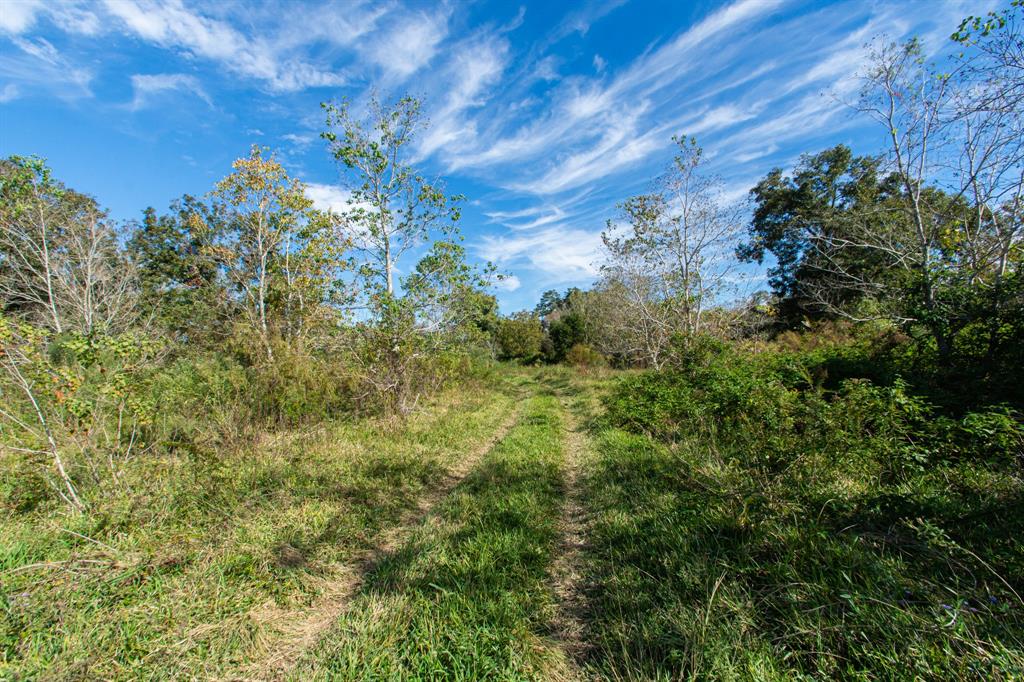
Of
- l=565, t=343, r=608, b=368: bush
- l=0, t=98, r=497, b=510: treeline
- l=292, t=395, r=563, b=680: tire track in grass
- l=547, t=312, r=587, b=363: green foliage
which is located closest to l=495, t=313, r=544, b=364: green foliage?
l=547, t=312, r=587, b=363: green foliage

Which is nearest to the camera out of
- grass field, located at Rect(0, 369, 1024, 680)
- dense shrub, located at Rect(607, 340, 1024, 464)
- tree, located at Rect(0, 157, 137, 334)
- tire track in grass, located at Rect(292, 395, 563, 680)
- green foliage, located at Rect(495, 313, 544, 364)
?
grass field, located at Rect(0, 369, 1024, 680)

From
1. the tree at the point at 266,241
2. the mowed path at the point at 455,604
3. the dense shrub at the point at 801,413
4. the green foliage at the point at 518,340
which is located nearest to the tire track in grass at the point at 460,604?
the mowed path at the point at 455,604

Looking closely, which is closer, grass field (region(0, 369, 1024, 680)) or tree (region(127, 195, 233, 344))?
grass field (region(0, 369, 1024, 680))

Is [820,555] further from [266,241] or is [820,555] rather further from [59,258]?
[59,258]

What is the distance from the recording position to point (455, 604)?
265 cm

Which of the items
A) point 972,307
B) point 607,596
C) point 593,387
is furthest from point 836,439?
point 593,387

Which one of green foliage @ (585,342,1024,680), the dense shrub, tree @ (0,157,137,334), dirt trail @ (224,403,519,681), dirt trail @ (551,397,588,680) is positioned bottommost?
dirt trail @ (551,397,588,680)

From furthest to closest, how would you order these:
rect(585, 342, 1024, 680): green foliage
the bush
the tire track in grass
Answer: the bush < the tire track in grass < rect(585, 342, 1024, 680): green foliage

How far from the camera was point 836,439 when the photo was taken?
353 cm

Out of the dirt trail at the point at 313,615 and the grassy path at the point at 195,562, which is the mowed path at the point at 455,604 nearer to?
the dirt trail at the point at 313,615

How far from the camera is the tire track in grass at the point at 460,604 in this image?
221cm

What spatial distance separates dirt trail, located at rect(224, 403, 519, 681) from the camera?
7.44ft

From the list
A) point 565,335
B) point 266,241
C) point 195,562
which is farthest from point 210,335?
point 565,335

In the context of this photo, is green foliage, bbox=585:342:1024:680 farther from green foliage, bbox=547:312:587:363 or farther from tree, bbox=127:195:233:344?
green foliage, bbox=547:312:587:363
